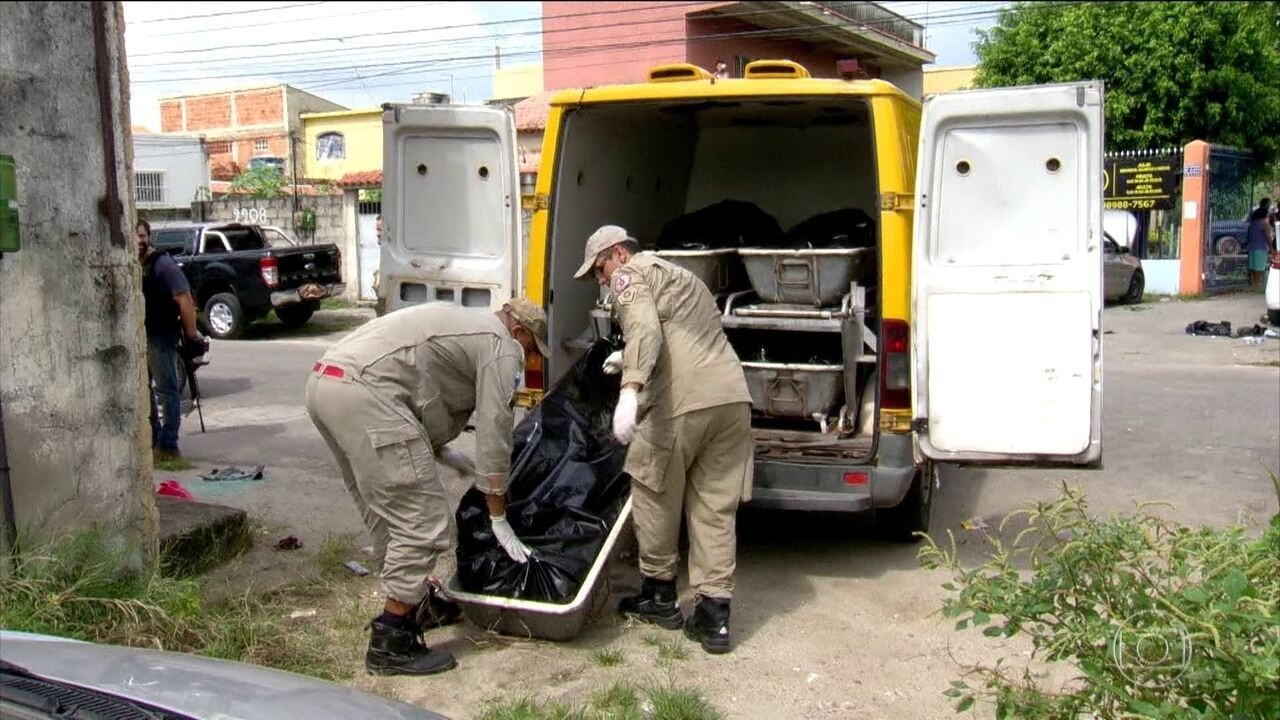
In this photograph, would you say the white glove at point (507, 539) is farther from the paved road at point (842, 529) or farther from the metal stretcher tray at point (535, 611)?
the paved road at point (842, 529)

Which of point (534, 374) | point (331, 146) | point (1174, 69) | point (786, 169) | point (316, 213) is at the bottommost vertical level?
point (534, 374)

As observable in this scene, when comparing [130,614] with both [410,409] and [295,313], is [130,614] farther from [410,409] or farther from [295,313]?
[295,313]

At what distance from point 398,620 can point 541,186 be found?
7.95 feet

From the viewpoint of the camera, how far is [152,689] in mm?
2529

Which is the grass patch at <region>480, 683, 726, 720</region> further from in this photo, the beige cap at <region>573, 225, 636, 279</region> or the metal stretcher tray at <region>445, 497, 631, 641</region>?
the beige cap at <region>573, 225, 636, 279</region>

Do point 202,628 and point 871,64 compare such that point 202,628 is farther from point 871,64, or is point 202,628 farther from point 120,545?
point 871,64

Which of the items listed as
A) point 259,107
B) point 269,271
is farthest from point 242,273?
point 259,107

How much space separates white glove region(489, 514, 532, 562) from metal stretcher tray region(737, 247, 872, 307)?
7.27 ft

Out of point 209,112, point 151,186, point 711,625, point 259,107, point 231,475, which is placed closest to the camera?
point 711,625

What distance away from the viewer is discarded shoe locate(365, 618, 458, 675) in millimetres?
4254

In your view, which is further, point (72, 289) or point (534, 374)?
point (534, 374)

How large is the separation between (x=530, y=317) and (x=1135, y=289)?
15732mm

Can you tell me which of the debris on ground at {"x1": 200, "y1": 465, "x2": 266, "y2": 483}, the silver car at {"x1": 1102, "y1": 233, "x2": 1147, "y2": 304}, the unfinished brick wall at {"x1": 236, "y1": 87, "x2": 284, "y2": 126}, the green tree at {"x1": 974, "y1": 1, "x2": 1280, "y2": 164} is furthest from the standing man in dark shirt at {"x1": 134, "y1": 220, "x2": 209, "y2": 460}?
the unfinished brick wall at {"x1": 236, "y1": 87, "x2": 284, "y2": 126}

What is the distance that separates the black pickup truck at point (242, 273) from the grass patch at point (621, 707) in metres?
12.6
